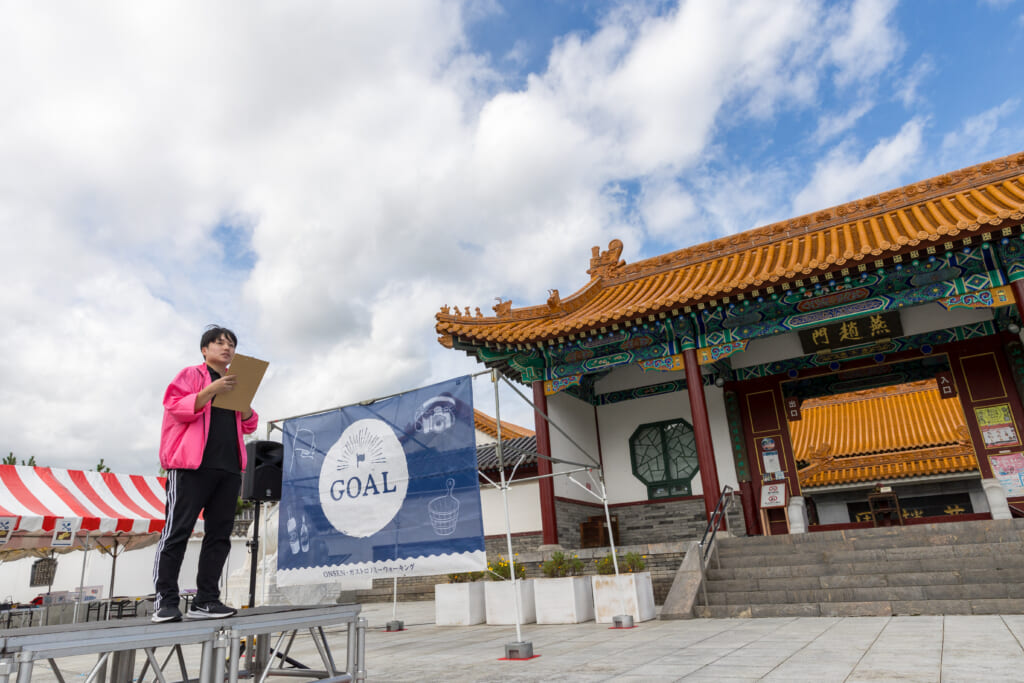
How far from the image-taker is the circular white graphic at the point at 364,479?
6.06 metres

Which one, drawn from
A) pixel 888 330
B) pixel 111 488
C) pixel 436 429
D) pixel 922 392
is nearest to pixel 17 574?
pixel 111 488

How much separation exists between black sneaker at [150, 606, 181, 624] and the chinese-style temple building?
730cm

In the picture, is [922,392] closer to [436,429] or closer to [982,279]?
[982,279]

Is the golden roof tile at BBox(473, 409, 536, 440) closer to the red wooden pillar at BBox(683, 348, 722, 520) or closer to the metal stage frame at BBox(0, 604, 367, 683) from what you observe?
the red wooden pillar at BBox(683, 348, 722, 520)

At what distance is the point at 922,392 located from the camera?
17.3 m

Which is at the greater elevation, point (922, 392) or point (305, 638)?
point (922, 392)

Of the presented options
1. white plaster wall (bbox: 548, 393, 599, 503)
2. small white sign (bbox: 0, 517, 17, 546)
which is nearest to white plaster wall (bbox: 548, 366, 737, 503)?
white plaster wall (bbox: 548, 393, 599, 503)

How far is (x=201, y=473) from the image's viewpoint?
3.25m

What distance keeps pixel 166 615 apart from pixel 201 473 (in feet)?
2.30

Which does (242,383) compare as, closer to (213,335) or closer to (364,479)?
(213,335)

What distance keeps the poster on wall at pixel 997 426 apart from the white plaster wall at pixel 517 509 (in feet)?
25.2

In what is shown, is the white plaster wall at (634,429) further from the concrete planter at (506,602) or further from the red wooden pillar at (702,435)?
the concrete planter at (506,602)

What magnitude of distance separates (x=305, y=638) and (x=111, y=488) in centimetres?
813

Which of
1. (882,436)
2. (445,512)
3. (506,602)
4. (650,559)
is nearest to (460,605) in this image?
(506,602)
